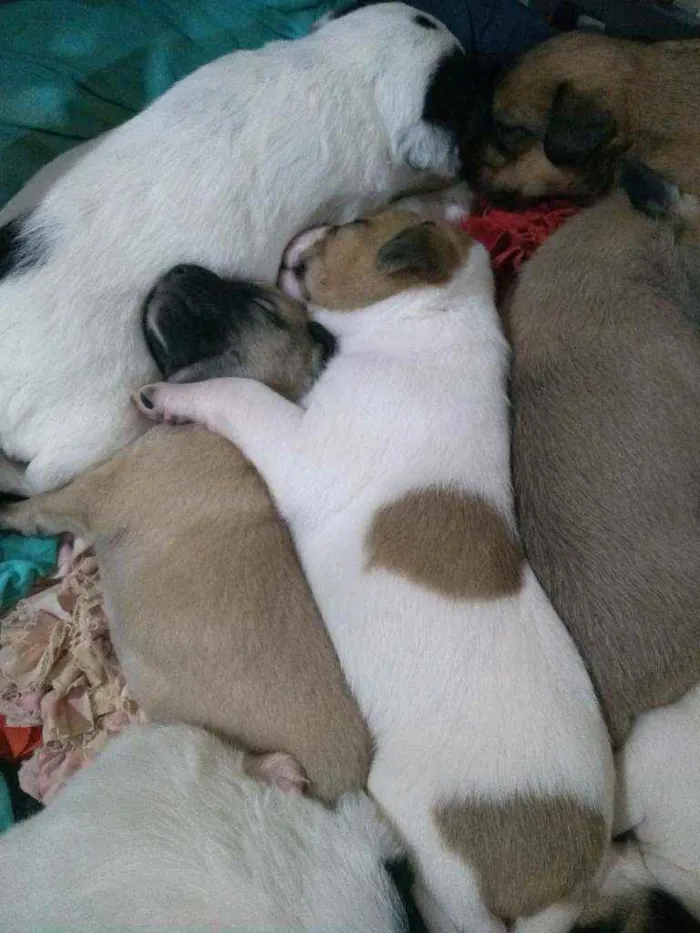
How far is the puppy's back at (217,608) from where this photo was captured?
1.75 meters

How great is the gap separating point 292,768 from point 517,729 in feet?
1.50

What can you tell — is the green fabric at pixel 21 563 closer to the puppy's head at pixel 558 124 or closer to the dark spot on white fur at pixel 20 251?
the dark spot on white fur at pixel 20 251

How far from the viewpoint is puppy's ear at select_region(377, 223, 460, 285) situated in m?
2.03

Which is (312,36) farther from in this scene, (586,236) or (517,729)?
(517,729)

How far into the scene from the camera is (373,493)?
1.90 m

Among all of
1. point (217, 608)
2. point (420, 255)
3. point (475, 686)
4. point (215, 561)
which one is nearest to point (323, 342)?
point (420, 255)

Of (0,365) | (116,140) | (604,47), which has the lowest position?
(0,365)

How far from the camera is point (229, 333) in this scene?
6.98 feet

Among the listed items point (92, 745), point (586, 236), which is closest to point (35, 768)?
point (92, 745)

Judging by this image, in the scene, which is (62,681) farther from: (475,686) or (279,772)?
(475,686)

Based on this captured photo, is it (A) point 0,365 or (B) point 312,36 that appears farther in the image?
(B) point 312,36

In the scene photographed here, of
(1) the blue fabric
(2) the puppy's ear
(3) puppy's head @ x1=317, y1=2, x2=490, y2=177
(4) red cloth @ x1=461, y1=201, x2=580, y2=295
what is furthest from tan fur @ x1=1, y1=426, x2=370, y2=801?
(1) the blue fabric

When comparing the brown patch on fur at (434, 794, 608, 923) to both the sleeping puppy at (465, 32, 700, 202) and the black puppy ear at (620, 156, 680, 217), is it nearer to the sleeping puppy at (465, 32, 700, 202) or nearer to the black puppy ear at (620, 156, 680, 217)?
the black puppy ear at (620, 156, 680, 217)

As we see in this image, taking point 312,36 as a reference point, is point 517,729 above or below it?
below
